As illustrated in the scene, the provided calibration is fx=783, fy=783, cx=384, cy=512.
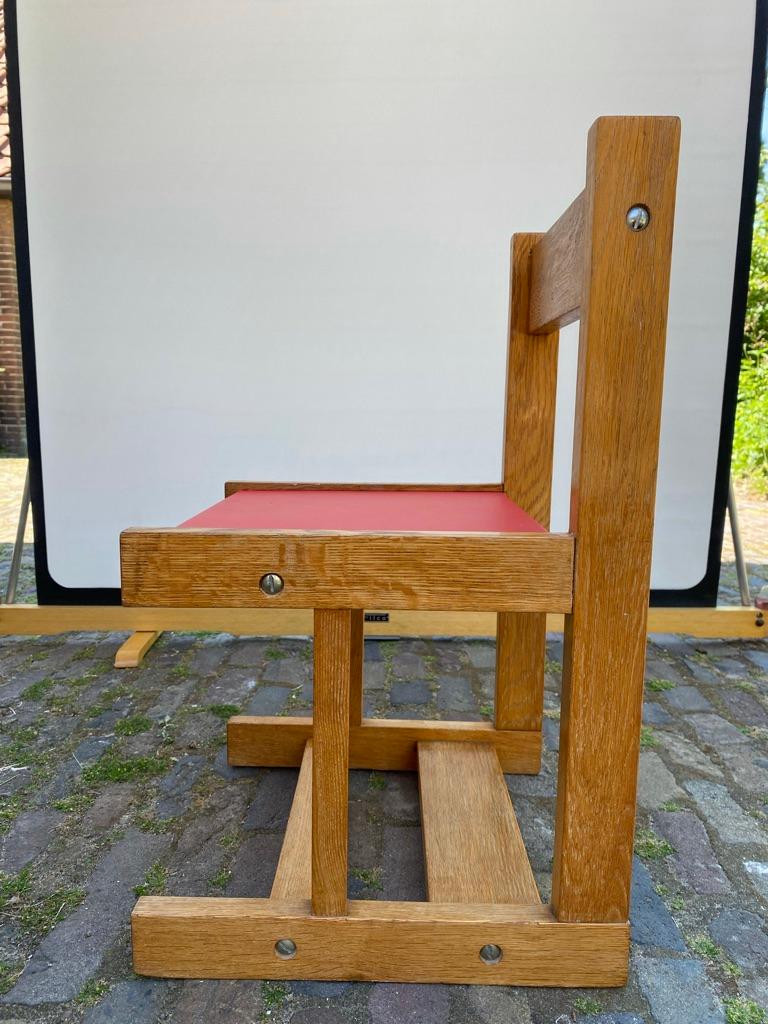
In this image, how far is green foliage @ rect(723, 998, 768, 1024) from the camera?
3.89 feet

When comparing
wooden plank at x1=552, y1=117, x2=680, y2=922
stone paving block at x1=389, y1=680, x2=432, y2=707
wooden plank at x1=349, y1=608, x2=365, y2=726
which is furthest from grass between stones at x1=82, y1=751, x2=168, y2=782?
wooden plank at x1=552, y1=117, x2=680, y2=922

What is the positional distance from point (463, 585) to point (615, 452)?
30 centimetres

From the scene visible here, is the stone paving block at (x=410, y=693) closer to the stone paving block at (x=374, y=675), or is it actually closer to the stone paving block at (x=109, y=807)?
the stone paving block at (x=374, y=675)

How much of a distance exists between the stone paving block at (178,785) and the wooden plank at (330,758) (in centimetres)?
63

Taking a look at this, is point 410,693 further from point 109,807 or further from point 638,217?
point 638,217

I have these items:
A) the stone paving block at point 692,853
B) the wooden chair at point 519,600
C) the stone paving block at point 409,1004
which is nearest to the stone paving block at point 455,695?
the stone paving block at point 692,853

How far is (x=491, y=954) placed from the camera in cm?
126

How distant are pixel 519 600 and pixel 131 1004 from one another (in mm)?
864

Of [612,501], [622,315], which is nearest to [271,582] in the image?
[612,501]

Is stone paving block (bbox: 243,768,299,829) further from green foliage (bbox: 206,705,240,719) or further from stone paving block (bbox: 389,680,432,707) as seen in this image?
stone paving block (bbox: 389,680,432,707)

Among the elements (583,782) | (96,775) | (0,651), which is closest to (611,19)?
(583,782)

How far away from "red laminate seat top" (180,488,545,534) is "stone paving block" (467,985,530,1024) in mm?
735

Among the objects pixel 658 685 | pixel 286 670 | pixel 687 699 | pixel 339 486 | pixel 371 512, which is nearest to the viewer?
pixel 371 512

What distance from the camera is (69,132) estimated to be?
2.74 m
